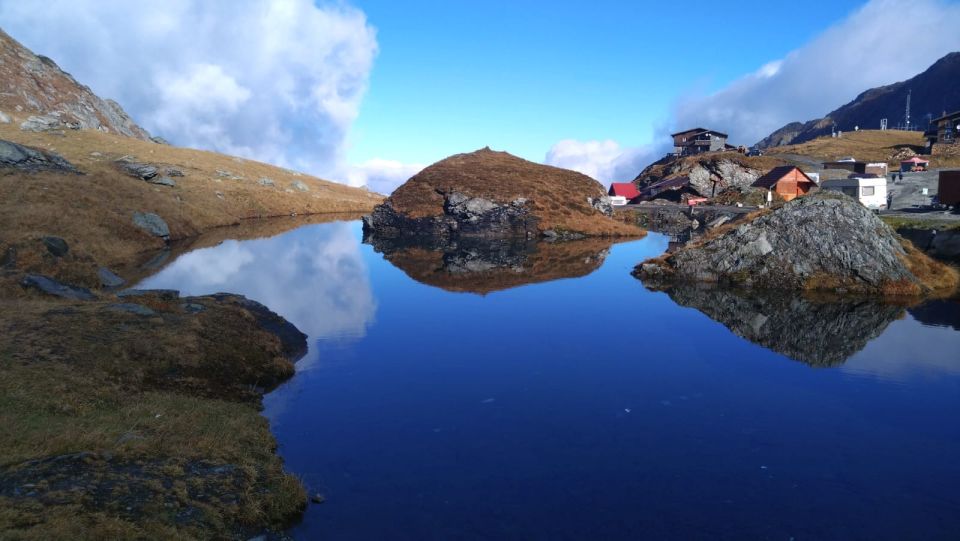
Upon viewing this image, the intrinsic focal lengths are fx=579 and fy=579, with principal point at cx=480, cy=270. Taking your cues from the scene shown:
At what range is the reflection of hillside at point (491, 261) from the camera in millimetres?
55844

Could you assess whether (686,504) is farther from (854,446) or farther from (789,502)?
(854,446)

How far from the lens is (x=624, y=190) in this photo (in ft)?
531

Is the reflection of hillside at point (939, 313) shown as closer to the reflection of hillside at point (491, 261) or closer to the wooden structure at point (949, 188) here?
the reflection of hillside at point (491, 261)

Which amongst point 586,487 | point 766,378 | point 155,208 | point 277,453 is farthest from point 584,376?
point 155,208

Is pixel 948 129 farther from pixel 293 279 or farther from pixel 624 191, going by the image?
pixel 293 279

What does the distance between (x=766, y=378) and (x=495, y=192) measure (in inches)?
3050

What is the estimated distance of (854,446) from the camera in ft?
65.9

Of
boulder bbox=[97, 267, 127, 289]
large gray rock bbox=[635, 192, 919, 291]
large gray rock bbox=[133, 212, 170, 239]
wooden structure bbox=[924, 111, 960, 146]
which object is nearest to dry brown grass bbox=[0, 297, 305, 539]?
boulder bbox=[97, 267, 127, 289]

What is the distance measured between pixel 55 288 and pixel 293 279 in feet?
74.9

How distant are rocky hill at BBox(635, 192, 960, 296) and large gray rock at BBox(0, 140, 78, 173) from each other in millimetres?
79682

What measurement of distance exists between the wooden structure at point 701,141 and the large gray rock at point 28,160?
165m

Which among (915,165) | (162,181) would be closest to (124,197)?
(162,181)

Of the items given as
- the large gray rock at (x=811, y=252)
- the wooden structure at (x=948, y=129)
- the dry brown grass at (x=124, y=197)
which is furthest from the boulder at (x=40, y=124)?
the wooden structure at (x=948, y=129)

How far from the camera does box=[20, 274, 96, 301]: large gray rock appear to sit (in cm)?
3041
